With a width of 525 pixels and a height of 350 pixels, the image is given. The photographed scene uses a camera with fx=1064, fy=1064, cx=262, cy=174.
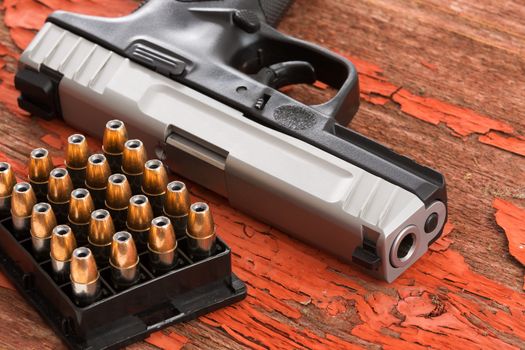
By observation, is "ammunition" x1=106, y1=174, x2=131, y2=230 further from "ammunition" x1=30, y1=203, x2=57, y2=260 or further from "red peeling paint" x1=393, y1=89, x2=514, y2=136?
"red peeling paint" x1=393, y1=89, x2=514, y2=136

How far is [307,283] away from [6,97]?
0.61m

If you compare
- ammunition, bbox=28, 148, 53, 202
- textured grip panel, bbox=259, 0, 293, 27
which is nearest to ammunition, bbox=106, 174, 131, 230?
ammunition, bbox=28, 148, 53, 202

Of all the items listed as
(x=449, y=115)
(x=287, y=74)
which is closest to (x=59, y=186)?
(x=287, y=74)

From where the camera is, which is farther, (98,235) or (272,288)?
(272,288)

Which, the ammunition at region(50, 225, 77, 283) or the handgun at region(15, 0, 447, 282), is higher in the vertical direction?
the handgun at region(15, 0, 447, 282)

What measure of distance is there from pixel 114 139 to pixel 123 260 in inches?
9.0

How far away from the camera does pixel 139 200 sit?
1.34 m

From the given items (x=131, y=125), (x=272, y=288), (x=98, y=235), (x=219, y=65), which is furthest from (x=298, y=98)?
(x=98, y=235)

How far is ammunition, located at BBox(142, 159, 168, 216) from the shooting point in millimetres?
1395

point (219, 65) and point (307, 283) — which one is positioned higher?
point (219, 65)

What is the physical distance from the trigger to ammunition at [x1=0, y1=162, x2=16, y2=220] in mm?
427

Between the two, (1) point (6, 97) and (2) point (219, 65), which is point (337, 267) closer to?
(2) point (219, 65)

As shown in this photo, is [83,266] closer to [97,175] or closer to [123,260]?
[123,260]

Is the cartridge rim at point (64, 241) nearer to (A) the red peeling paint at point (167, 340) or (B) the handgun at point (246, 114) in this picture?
(A) the red peeling paint at point (167, 340)
